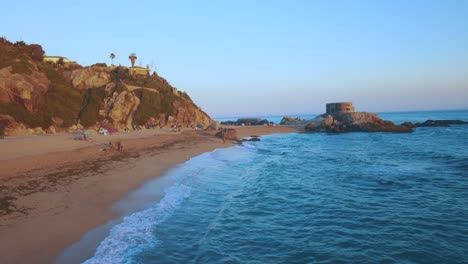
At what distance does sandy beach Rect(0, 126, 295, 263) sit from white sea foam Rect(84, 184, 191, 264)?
37.6 inches

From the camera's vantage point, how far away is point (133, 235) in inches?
411

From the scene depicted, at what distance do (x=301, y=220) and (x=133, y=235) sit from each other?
6395 mm

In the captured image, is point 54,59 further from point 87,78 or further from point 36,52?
point 87,78

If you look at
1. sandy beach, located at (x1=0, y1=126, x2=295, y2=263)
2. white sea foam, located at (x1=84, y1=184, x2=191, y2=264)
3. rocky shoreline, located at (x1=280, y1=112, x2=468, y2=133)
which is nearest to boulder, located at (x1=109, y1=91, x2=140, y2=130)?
sandy beach, located at (x1=0, y1=126, x2=295, y2=263)

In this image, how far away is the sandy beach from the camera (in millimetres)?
9211

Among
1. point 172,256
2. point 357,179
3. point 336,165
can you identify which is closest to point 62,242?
point 172,256

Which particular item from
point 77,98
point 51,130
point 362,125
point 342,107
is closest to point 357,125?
point 362,125

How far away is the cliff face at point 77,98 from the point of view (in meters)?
40.3

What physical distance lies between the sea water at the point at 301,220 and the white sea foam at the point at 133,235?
0.03 meters

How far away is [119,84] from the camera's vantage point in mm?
61094

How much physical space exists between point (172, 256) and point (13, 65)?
155 ft

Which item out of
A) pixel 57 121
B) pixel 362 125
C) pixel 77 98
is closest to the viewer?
pixel 57 121

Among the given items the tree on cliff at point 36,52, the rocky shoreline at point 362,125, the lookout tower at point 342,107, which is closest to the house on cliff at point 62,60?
the tree on cliff at point 36,52

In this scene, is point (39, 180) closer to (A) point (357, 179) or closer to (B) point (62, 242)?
(B) point (62, 242)
